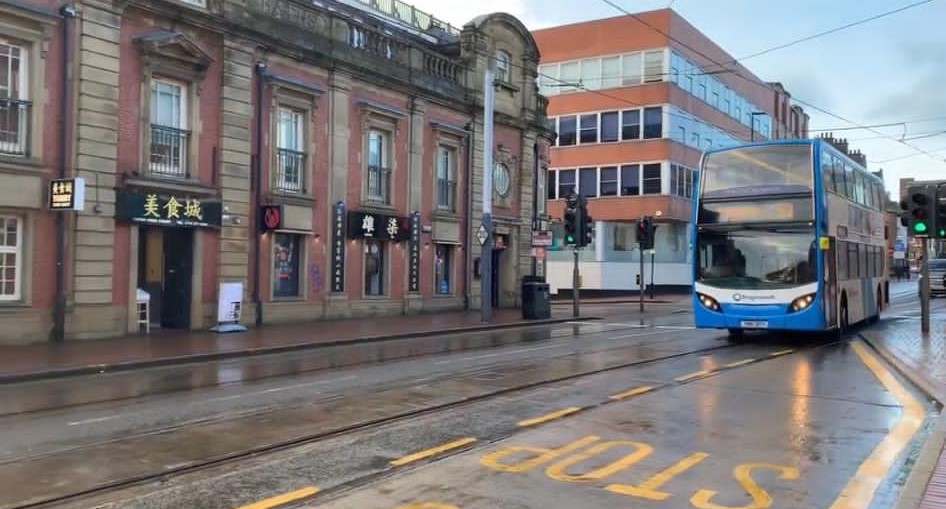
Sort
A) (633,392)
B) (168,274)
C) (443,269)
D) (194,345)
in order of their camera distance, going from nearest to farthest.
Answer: (633,392) < (194,345) < (168,274) < (443,269)

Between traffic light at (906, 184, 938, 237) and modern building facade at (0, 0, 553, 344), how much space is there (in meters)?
12.1

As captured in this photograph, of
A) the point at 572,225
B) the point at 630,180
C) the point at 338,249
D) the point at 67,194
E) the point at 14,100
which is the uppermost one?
the point at 630,180

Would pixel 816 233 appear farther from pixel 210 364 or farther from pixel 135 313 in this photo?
pixel 135 313

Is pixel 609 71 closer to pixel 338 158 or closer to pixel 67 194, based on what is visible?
pixel 338 158

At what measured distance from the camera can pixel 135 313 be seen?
18.5 m

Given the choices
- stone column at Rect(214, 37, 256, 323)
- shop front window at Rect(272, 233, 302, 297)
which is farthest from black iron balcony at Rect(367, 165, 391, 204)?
stone column at Rect(214, 37, 256, 323)

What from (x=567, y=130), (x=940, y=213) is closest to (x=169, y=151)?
(x=940, y=213)

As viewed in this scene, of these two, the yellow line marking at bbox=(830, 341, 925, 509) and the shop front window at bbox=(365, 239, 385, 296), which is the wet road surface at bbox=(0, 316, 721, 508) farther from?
the shop front window at bbox=(365, 239, 385, 296)

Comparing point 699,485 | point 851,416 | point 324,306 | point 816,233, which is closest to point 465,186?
point 324,306

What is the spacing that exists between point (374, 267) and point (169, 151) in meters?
8.31

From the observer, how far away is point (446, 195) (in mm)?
29578

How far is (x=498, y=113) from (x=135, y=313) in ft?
57.0

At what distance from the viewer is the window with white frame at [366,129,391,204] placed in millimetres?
26031

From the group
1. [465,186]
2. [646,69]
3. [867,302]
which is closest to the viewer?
[867,302]
